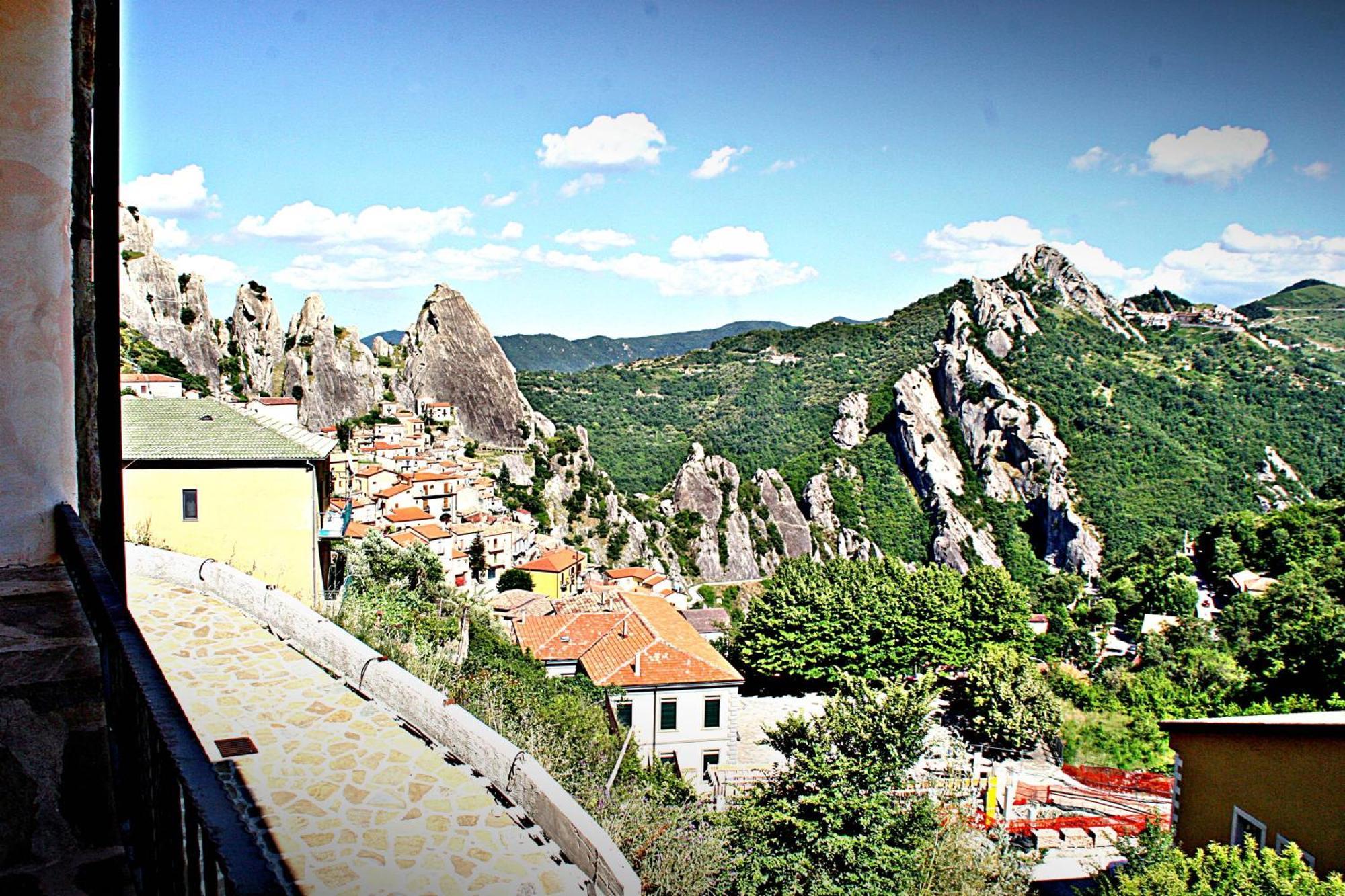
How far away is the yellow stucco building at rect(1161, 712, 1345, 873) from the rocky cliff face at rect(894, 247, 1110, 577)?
2061 inches

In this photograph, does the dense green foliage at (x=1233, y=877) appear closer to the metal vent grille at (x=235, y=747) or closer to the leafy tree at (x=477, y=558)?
the metal vent grille at (x=235, y=747)

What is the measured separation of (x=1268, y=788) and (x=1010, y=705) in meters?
14.9

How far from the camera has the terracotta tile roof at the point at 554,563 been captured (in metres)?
43.6

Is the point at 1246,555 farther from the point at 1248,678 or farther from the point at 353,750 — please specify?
the point at 353,750

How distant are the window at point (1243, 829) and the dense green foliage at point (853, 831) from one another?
2735mm

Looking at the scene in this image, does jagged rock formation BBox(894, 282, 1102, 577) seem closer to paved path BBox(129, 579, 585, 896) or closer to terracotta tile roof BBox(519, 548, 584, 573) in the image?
terracotta tile roof BBox(519, 548, 584, 573)

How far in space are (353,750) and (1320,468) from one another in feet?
257

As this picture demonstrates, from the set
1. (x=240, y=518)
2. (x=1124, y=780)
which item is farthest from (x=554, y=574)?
(x=240, y=518)

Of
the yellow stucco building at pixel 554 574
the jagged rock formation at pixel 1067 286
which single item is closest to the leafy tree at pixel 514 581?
the yellow stucco building at pixel 554 574

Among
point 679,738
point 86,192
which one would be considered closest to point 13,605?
point 86,192

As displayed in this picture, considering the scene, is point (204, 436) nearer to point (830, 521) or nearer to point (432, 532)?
point (432, 532)

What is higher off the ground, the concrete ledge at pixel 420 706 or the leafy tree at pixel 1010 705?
the concrete ledge at pixel 420 706

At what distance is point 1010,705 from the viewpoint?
2247cm

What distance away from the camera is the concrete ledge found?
214 inches
